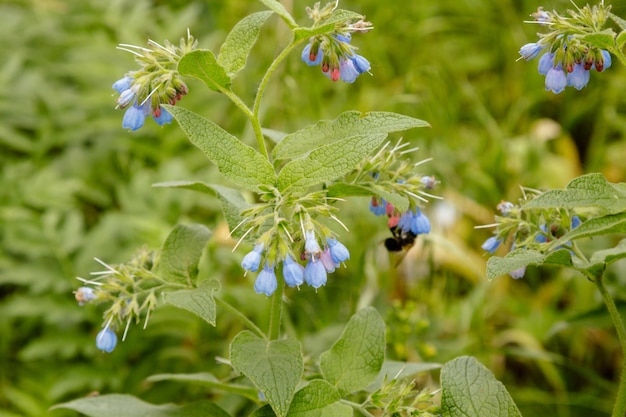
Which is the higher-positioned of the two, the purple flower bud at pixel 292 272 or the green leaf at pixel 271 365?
the purple flower bud at pixel 292 272

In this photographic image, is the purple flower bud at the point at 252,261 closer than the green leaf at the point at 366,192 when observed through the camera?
Yes

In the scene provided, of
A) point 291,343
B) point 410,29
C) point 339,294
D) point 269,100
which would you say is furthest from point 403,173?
point 410,29

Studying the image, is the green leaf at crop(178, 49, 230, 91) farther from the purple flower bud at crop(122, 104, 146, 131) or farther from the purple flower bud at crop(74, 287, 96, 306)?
the purple flower bud at crop(74, 287, 96, 306)

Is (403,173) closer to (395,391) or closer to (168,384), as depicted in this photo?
(395,391)

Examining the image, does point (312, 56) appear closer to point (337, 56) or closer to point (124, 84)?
point (337, 56)

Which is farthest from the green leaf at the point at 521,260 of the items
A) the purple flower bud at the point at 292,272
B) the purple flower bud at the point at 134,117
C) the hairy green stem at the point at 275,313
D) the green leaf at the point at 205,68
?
the purple flower bud at the point at 134,117

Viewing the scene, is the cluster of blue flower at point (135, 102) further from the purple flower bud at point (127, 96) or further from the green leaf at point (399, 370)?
the green leaf at point (399, 370)
